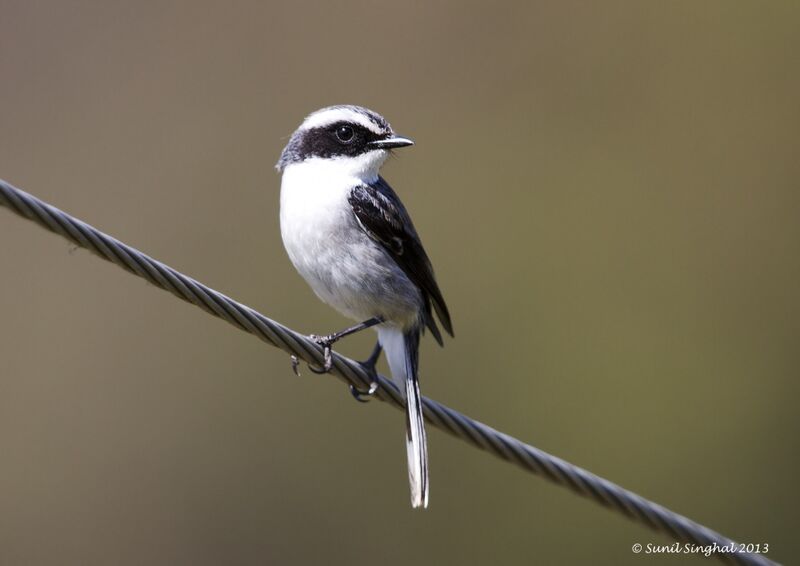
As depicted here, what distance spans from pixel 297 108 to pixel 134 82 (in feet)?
4.98

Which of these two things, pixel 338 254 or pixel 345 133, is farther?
pixel 345 133

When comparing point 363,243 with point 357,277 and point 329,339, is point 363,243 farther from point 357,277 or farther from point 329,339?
point 329,339

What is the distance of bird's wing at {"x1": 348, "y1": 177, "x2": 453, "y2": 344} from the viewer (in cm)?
563

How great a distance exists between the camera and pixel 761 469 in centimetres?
963

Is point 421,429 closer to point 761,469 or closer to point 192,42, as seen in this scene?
point 761,469

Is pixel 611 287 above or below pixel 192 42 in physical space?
below

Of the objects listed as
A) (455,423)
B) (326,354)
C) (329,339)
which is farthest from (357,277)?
(455,423)

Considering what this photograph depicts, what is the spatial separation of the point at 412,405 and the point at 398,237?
0.94 m

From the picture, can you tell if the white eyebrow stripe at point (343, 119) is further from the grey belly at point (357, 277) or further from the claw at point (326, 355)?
the claw at point (326, 355)

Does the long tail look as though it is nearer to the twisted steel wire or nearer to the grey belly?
the grey belly

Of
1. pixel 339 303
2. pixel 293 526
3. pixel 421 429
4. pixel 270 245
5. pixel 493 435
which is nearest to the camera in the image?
pixel 493 435

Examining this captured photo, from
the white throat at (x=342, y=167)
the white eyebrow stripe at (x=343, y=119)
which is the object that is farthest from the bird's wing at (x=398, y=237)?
the white eyebrow stripe at (x=343, y=119)

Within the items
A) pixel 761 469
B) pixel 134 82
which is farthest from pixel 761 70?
pixel 134 82

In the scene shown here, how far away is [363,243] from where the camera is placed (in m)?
5.59
